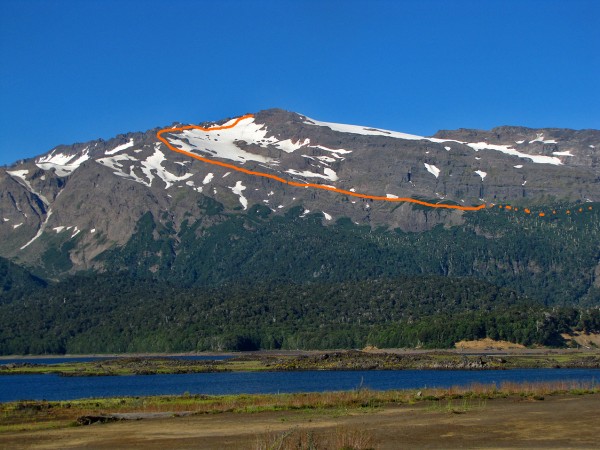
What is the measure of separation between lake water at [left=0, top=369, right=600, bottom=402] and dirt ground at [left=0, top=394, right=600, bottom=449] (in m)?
35.6

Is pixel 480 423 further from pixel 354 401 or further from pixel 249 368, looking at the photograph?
pixel 249 368

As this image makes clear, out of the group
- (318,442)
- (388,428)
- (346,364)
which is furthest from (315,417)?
(346,364)

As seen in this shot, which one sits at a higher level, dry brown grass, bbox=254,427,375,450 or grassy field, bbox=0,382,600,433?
dry brown grass, bbox=254,427,375,450

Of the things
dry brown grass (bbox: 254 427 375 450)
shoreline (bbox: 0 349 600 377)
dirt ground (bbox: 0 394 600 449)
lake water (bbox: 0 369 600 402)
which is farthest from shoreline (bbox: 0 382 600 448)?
shoreline (bbox: 0 349 600 377)

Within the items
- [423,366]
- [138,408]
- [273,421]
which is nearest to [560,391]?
[273,421]

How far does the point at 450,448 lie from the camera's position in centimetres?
4422

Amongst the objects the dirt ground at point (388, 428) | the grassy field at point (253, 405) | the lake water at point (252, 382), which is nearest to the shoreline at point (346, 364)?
the lake water at point (252, 382)

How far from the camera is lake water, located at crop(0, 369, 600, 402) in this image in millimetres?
103562

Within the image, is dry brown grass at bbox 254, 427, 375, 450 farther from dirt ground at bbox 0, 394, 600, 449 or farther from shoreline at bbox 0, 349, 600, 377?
shoreline at bbox 0, 349, 600, 377

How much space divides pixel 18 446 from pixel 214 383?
70457mm

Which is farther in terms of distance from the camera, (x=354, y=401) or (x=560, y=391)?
(x=560, y=391)

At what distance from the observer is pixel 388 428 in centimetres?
5209

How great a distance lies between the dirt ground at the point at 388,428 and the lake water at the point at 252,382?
35.6m

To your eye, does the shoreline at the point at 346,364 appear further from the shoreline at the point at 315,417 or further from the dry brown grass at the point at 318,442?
the dry brown grass at the point at 318,442
